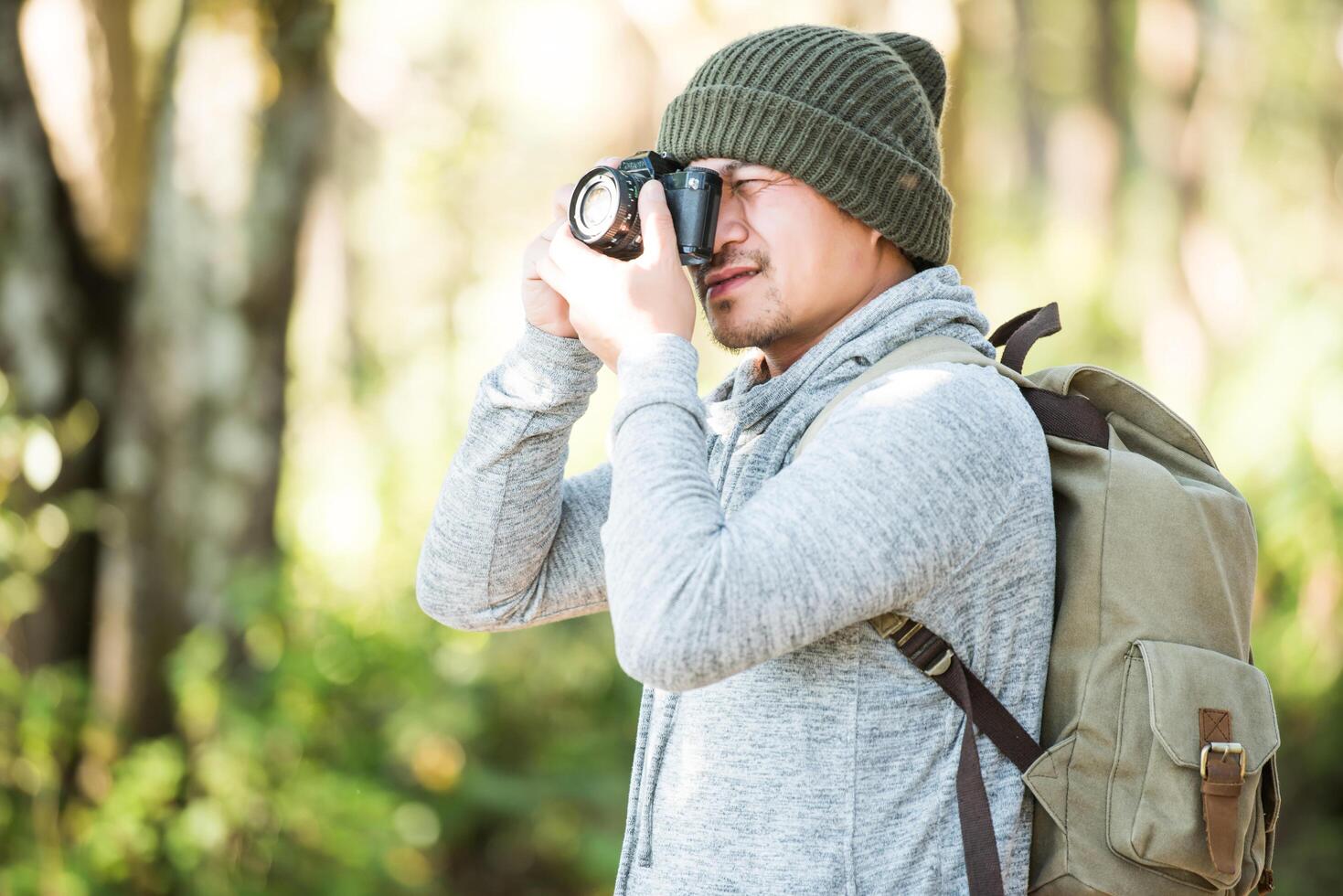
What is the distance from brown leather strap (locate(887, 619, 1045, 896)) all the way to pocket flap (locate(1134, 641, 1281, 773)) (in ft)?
0.47

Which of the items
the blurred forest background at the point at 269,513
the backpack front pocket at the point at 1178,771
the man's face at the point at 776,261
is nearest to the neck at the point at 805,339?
the man's face at the point at 776,261

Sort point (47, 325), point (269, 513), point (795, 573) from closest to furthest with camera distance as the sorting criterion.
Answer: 1. point (795, 573)
2. point (47, 325)
3. point (269, 513)

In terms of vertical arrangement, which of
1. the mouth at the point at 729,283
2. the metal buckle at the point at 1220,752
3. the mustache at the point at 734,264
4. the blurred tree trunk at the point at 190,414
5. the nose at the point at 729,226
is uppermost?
the nose at the point at 729,226

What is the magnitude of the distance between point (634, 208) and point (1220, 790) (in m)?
0.94

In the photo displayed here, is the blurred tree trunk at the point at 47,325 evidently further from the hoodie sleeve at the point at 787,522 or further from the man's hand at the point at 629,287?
the hoodie sleeve at the point at 787,522

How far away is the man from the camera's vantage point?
135cm

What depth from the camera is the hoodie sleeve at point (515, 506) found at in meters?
1.82

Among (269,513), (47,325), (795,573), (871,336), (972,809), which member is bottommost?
(269,513)

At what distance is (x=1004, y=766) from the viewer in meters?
1.55

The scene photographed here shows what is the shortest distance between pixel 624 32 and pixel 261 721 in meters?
4.35

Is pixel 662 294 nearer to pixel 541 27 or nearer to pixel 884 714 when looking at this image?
pixel 884 714

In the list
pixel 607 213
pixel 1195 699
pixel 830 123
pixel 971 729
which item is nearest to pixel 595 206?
pixel 607 213

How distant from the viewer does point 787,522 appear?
1338 mm

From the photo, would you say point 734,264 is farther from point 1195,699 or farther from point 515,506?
point 1195,699
